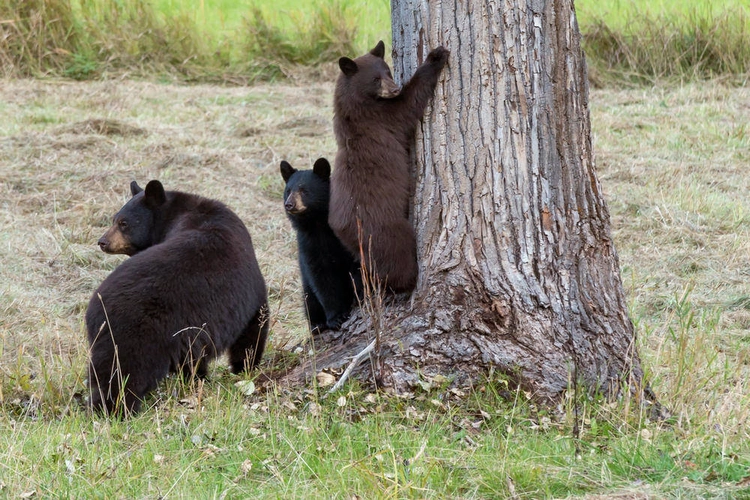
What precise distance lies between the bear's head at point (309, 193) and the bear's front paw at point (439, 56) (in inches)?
57.1

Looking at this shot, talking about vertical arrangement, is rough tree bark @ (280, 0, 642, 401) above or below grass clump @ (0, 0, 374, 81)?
below

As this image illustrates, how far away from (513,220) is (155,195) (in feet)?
7.51

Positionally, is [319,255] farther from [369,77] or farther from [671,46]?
[671,46]

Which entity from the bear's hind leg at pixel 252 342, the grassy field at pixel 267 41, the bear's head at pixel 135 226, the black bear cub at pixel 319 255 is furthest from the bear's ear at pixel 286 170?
the grassy field at pixel 267 41

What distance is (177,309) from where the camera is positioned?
4559 mm

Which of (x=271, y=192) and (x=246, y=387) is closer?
(x=246, y=387)

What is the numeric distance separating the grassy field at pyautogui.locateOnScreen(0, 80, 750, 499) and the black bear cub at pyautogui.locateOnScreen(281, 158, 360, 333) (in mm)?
370

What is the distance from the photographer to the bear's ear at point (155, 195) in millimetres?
5374

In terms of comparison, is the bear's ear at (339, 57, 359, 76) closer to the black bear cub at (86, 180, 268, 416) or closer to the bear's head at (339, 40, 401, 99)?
the bear's head at (339, 40, 401, 99)

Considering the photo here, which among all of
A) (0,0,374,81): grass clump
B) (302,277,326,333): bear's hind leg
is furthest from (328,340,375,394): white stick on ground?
(0,0,374,81): grass clump

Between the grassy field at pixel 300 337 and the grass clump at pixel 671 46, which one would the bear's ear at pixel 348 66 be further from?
the grass clump at pixel 671 46

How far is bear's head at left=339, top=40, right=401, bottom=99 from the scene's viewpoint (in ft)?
15.7

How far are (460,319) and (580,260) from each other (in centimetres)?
64

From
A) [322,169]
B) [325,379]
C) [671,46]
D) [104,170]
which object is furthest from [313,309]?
[671,46]
